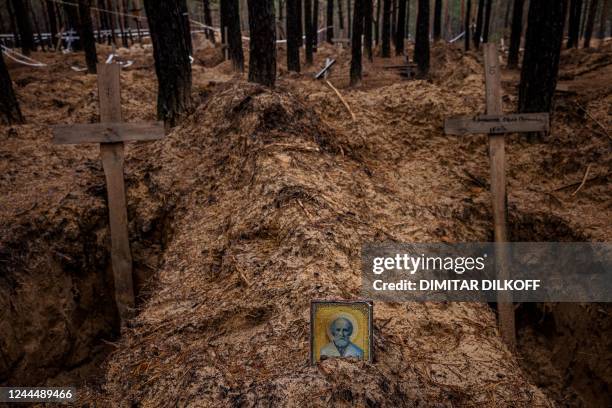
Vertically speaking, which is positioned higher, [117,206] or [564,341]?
[117,206]

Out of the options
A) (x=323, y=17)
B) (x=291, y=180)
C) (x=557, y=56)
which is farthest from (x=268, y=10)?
(x=323, y=17)

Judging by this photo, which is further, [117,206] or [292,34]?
[292,34]

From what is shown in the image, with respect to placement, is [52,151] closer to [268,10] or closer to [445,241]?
[268,10]

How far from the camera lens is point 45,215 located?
4.91 metres

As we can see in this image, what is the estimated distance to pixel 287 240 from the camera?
3.61m

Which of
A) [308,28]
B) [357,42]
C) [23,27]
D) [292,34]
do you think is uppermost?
[23,27]

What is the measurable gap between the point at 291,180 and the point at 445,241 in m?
1.70

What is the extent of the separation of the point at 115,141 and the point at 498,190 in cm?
413

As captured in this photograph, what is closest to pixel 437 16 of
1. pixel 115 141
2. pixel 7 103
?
pixel 7 103

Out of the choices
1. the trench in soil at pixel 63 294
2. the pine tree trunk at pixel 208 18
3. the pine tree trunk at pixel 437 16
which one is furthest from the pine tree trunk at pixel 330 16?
Answer: the trench in soil at pixel 63 294

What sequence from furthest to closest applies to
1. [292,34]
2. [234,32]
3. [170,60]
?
[292,34] < [234,32] < [170,60]

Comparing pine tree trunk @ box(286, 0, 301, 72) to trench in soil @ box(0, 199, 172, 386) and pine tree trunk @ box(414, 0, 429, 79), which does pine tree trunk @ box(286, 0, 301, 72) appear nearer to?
pine tree trunk @ box(414, 0, 429, 79)

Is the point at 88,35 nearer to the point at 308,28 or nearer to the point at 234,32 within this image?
the point at 234,32

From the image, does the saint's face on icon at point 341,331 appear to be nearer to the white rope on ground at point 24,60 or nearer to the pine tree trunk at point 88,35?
the pine tree trunk at point 88,35
